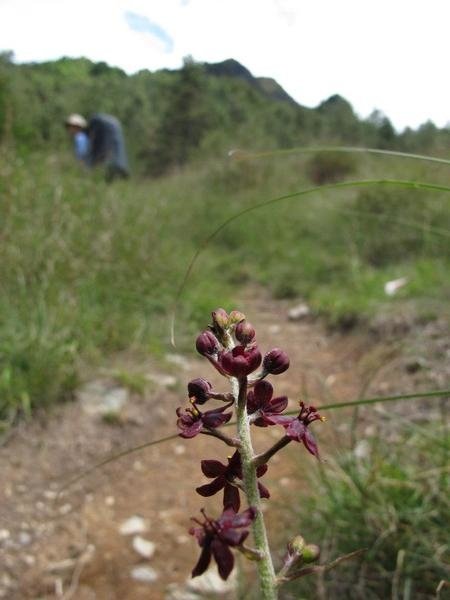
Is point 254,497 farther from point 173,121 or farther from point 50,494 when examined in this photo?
point 173,121

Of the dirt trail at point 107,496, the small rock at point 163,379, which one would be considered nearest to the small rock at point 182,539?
the dirt trail at point 107,496

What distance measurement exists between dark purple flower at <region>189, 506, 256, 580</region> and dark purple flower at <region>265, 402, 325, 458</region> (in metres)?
0.08

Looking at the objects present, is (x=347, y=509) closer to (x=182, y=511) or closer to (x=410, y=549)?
(x=410, y=549)

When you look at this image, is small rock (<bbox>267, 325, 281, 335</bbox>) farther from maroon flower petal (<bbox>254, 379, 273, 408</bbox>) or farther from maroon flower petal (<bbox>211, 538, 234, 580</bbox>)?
maroon flower petal (<bbox>211, 538, 234, 580</bbox>)

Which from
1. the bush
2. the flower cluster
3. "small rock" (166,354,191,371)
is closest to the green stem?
the flower cluster

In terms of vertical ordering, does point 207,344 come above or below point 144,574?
above

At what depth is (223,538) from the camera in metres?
0.51

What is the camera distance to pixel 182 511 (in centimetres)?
294

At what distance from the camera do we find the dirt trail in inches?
98.1

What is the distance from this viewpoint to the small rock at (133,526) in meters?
2.81

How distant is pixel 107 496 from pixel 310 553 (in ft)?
8.67

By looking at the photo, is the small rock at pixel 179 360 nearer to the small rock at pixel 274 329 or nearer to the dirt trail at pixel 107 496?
the dirt trail at pixel 107 496

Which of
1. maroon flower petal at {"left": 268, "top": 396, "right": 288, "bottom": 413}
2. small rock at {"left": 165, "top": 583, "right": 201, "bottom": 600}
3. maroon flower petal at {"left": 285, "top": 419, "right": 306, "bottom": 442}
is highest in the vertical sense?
maroon flower petal at {"left": 285, "top": 419, "right": 306, "bottom": 442}

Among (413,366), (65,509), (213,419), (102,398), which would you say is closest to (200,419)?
(213,419)
